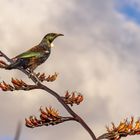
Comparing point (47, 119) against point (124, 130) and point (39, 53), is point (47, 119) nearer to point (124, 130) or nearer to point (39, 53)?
point (124, 130)

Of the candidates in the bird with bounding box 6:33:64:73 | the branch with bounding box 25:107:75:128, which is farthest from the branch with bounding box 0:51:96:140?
the bird with bounding box 6:33:64:73

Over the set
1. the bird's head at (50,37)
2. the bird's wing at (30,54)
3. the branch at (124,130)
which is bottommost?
the branch at (124,130)

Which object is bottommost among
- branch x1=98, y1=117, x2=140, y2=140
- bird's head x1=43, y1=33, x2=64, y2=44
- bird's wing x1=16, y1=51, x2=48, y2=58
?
branch x1=98, y1=117, x2=140, y2=140

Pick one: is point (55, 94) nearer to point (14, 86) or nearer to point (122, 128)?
point (14, 86)

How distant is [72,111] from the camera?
7.51 m

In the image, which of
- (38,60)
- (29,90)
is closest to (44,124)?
(29,90)

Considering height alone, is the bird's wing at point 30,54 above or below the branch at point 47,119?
above

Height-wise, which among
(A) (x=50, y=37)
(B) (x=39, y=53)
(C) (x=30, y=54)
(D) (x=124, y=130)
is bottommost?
(D) (x=124, y=130)

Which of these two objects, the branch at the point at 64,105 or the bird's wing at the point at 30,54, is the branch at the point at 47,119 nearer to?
the branch at the point at 64,105

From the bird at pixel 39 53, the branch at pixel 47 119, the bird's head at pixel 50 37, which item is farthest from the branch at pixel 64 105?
the bird's head at pixel 50 37

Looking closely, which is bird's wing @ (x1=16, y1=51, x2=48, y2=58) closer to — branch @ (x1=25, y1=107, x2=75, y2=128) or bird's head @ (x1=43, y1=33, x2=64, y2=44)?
bird's head @ (x1=43, y1=33, x2=64, y2=44)

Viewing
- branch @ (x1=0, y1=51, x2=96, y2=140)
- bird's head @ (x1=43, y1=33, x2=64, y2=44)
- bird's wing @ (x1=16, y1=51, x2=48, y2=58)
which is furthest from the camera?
bird's head @ (x1=43, y1=33, x2=64, y2=44)

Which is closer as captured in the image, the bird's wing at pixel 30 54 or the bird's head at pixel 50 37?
the bird's wing at pixel 30 54

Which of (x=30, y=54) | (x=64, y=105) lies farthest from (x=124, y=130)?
(x=30, y=54)
